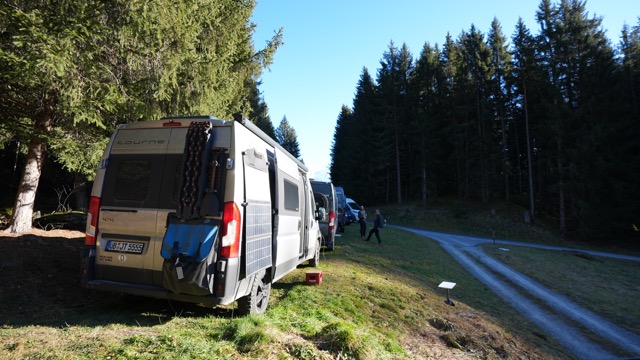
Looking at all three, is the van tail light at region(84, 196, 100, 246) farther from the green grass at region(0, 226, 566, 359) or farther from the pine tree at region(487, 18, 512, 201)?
the pine tree at region(487, 18, 512, 201)

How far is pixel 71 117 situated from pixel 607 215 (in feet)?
118

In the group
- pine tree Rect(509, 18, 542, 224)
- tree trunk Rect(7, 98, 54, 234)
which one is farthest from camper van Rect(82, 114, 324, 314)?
pine tree Rect(509, 18, 542, 224)

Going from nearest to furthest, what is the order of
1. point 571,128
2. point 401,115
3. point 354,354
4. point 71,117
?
point 354,354 → point 71,117 → point 571,128 → point 401,115

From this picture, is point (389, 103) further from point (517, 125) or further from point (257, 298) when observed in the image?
point (257, 298)

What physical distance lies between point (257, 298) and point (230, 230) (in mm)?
1512

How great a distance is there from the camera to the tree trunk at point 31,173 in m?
8.38

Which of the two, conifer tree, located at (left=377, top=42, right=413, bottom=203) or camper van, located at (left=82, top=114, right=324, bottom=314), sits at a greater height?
conifer tree, located at (left=377, top=42, right=413, bottom=203)

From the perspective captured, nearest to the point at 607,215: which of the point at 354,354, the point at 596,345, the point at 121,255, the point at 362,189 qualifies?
the point at 596,345

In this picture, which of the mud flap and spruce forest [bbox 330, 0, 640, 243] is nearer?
the mud flap

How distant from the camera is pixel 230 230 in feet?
14.4

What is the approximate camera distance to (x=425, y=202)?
139 ft

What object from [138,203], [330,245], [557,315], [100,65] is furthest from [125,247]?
[557,315]

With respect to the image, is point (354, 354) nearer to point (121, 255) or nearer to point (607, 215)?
point (121, 255)

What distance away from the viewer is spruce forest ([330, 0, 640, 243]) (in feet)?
98.0
